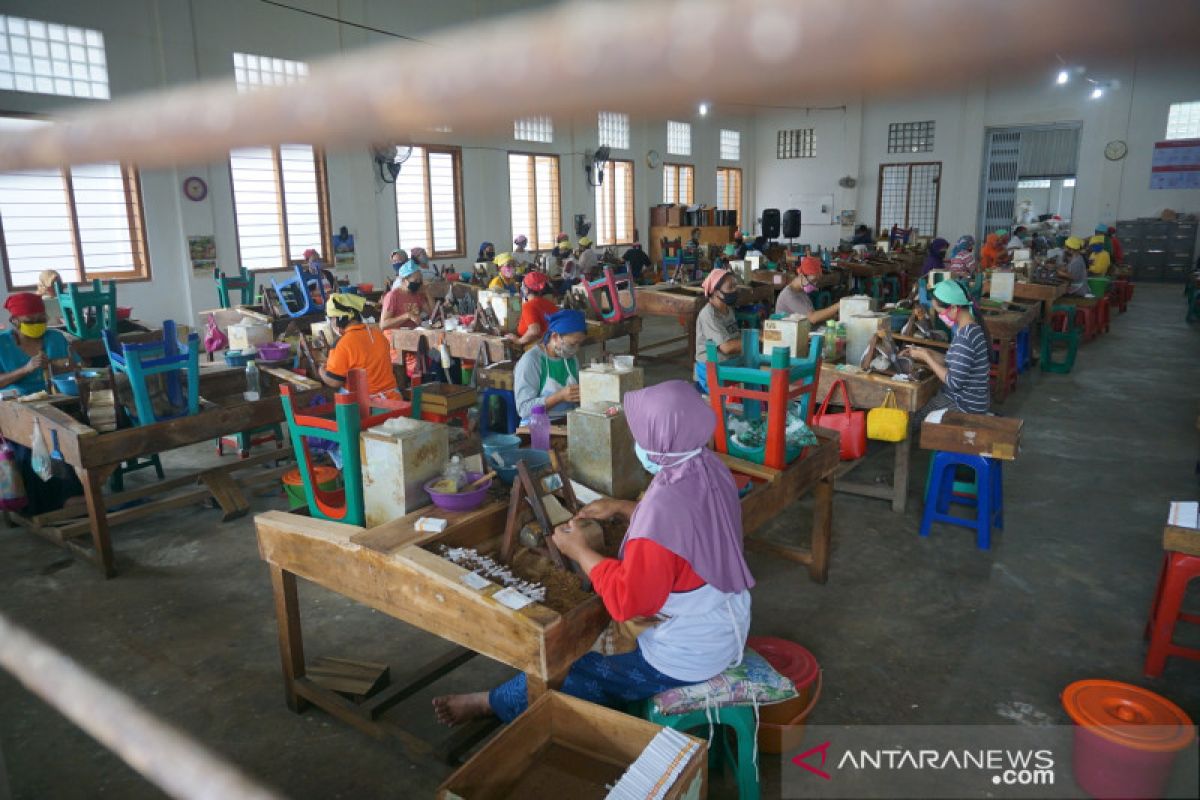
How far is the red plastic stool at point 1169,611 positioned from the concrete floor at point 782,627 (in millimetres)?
93

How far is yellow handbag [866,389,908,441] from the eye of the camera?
4.51m

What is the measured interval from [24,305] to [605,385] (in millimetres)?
4138

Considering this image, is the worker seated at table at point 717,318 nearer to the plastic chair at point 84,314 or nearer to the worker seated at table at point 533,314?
the worker seated at table at point 533,314

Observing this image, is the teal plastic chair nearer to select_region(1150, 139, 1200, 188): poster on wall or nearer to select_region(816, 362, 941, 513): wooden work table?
select_region(816, 362, 941, 513): wooden work table

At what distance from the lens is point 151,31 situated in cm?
927

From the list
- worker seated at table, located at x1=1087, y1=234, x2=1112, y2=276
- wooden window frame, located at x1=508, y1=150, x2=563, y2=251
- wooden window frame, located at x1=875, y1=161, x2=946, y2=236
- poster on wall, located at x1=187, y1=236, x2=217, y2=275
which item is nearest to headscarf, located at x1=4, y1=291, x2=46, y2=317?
poster on wall, located at x1=187, y1=236, x2=217, y2=275

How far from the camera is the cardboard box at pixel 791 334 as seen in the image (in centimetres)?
489

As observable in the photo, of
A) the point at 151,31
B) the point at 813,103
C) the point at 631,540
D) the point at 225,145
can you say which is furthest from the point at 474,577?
the point at 151,31

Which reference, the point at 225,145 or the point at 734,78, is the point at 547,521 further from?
the point at 734,78

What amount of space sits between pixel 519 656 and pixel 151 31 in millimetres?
10058

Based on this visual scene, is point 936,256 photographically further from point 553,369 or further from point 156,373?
point 156,373

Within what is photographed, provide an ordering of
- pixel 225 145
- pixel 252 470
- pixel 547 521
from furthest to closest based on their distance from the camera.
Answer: pixel 252 470
pixel 547 521
pixel 225 145

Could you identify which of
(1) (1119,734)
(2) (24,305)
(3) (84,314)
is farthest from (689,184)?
(1) (1119,734)

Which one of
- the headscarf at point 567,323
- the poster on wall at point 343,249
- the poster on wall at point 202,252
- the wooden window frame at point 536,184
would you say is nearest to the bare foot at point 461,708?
the headscarf at point 567,323
